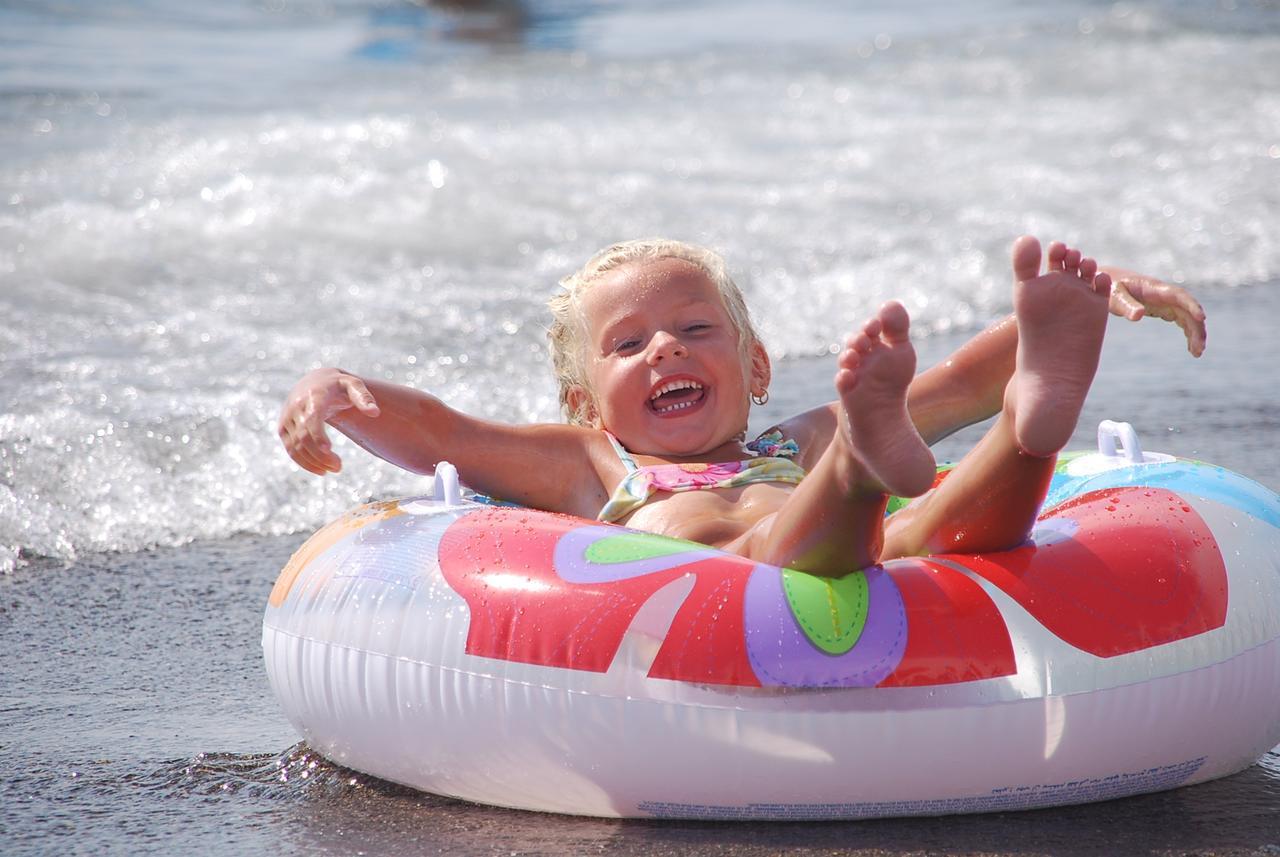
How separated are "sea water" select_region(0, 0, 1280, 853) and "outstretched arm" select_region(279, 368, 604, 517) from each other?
1.96 ft

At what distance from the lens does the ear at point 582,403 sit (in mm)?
3500

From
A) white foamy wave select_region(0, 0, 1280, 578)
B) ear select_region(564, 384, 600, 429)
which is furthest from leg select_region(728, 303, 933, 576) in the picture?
white foamy wave select_region(0, 0, 1280, 578)

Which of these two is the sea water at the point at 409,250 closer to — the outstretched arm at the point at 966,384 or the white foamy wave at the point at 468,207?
the white foamy wave at the point at 468,207

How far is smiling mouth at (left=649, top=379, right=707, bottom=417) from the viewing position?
10.7 ft

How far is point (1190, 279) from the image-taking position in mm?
6910

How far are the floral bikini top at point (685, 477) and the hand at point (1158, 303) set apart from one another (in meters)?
0.74

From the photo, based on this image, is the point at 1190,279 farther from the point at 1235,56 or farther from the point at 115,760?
the point at 1235,56

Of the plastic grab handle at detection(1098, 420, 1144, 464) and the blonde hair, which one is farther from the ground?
the blonde hair

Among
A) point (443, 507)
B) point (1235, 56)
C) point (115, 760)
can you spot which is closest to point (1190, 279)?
point (443, 507)

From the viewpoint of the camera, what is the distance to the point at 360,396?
9.36ft

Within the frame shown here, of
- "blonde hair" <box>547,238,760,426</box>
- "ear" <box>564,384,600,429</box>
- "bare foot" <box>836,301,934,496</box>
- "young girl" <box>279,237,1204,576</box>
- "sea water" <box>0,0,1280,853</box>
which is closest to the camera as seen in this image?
"bare foot" <box>836,301,934,496</box>

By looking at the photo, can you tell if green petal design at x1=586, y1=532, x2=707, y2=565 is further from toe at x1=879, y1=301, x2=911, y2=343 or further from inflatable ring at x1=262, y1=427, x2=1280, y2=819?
toe at x1=879, y1=301, x2=911, y2=343

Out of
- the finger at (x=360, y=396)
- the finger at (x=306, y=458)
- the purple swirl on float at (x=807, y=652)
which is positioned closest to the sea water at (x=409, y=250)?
the purple swirl on float at (x=807, y=652)

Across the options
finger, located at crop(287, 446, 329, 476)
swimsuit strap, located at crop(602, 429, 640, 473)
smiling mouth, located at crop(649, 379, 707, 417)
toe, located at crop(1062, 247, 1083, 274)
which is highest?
toe, located at crop(1062, 247, 1083, 274)
